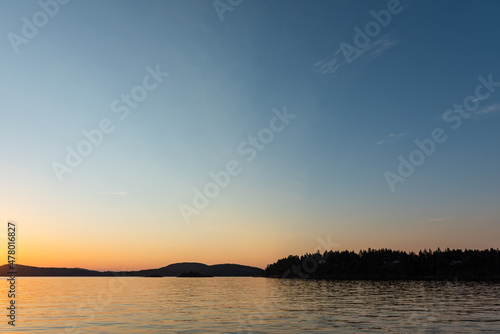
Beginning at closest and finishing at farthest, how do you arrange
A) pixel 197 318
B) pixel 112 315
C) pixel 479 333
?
1. pixel 479 333
2. pixel 197 318
3. pixel 112 315

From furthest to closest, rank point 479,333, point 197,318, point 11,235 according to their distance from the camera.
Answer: point 197,318, point 11,235, point 479,333

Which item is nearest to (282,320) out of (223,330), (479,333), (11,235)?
(223,330)

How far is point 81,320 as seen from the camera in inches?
2170

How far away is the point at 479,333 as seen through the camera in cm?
4169

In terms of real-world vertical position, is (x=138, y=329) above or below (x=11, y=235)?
below

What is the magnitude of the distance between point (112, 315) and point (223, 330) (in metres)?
24.8

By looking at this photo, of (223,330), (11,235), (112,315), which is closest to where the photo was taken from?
(223,330)

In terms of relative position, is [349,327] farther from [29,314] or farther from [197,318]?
[29,314]

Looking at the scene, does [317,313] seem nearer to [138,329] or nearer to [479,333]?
[479,333]

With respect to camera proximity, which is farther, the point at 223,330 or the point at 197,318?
the point at 197,318

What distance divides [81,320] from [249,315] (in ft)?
80.7

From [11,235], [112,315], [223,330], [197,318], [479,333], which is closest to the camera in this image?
[479,333]

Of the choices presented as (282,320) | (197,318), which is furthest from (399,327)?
(197,318)

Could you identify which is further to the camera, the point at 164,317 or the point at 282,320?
the point at 164,317
